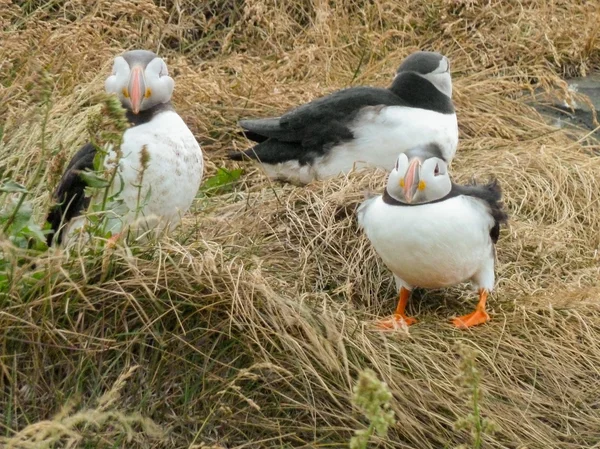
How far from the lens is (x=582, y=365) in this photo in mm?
3957

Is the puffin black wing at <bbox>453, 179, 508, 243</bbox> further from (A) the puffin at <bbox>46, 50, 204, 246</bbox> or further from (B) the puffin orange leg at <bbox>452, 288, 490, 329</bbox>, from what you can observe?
(A) the puffin at <bbox>46, 50, 204, 246</bbox>

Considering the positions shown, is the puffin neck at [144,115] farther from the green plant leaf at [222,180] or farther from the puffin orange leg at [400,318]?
the green plant leaf at [222,180]

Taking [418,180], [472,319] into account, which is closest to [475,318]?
[472,319]

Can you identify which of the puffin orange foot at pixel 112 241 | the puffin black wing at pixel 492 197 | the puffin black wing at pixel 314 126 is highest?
the puffin orange foot at pixel 112 241

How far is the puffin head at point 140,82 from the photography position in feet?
13.4

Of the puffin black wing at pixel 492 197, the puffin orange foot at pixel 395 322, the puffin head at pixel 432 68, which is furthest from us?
the puffin head at pixel 432 68

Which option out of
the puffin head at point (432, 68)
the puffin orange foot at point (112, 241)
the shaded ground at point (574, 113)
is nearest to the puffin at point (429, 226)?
the puffin orange foot at point (112, 241)

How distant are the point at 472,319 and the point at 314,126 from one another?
1748 mm

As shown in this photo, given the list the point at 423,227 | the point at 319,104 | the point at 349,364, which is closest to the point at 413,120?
the point at 319,104

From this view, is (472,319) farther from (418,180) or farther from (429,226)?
(418,180)

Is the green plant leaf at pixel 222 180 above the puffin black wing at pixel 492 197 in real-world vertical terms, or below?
below

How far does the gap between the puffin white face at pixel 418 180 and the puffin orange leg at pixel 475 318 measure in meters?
0.45

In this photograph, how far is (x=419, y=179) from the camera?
3.97 m

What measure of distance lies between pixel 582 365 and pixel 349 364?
91cm
